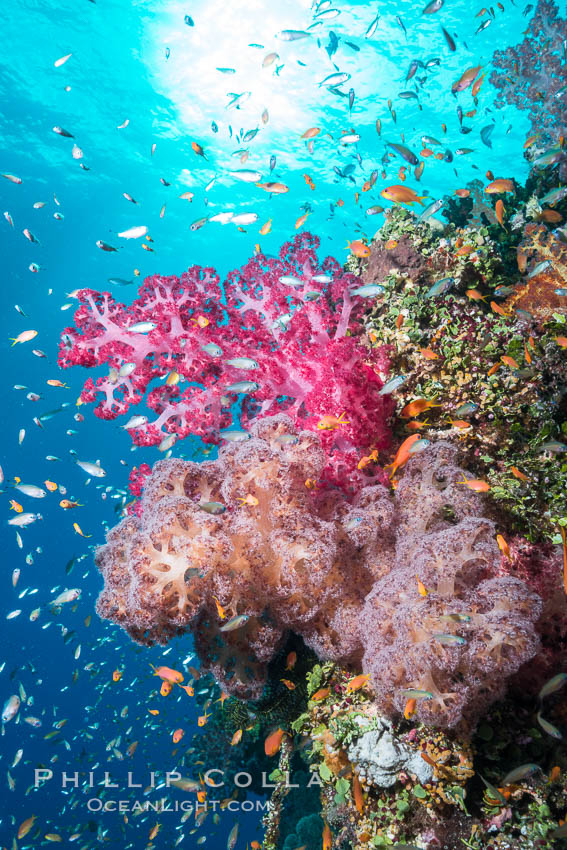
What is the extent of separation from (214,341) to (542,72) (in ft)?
36.6

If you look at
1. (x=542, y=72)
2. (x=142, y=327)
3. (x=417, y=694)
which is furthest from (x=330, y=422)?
(x=542, y=72)

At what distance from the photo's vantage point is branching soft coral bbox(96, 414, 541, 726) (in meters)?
2.96

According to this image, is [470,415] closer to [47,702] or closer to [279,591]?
[279,591]

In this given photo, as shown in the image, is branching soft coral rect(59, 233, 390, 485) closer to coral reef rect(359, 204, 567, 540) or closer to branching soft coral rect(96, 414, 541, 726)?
coral reef rect(359, 204, 567, 540)

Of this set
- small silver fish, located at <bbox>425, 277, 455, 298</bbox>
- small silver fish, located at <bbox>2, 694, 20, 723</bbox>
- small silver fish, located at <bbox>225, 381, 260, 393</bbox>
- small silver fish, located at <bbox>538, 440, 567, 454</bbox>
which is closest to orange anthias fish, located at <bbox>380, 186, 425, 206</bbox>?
small silver fish, located at <bbox>425, 277, 455, 298</bbox>

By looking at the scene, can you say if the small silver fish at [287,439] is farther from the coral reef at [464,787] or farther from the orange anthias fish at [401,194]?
the orange anthias fish at [401,194]

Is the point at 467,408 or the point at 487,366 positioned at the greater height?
the point at 487,366

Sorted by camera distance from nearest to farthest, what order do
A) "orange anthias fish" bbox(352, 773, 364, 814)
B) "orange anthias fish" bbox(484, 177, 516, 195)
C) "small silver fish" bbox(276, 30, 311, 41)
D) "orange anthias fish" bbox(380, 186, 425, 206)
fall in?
"orange anthias fish" bbox(352, 773, 364, 814), "orange anthias fish" bbox(380, 186, 425, 206), "orange anthias fish" bbox(484, 177, 516, 195), "small silver fish" bbox(276, 30, 311, 41)

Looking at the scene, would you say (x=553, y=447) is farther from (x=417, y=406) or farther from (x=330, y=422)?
(x=330, y=422)

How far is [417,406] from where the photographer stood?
4.21m

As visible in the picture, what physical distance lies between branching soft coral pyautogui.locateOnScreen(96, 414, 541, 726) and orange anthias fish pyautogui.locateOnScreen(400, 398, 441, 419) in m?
0.44

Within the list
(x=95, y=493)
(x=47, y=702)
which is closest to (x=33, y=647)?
(x=47, y=702)

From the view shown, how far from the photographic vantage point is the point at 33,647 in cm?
4719

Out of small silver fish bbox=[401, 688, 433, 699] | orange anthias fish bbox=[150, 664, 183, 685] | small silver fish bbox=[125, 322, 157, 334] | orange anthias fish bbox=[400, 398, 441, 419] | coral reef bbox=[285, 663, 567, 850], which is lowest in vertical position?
coral reef bbox=[285, 663, 567, 850]
